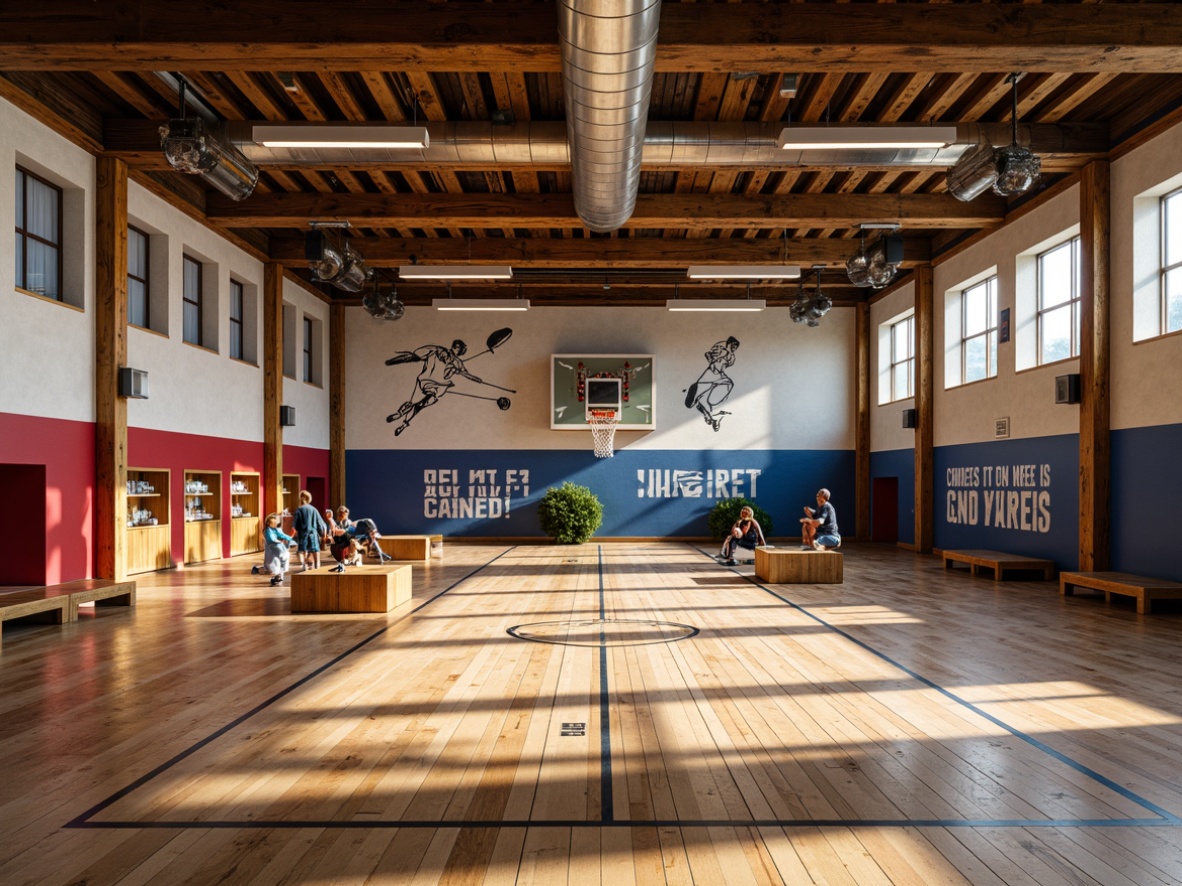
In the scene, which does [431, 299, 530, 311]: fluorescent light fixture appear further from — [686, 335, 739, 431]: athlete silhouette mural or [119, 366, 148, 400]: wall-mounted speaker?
[119, 366, 148, 400]: wall-mounted speaker

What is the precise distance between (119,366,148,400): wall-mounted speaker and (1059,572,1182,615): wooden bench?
399 inches

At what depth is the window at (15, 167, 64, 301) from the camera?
8789 mm

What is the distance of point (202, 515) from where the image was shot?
1307 cm

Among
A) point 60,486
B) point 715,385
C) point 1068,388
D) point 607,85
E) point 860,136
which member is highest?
point 860,136

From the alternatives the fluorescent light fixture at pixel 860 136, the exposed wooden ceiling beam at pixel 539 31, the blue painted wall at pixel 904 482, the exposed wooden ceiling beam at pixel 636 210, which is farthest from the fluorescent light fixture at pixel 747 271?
the exposed wooden ceiling beam at pixel 539 31

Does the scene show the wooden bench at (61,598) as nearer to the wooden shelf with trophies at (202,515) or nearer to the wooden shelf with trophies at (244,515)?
the wooden shelf with trophies at (202,515)

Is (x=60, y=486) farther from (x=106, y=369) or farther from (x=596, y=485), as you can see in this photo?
(x=596, y=485)

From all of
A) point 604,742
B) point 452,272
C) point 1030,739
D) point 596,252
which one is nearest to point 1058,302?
point 596,252

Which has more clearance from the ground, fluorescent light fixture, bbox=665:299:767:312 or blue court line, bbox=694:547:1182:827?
fluorescent light fixture, bbox=665:299:767:312

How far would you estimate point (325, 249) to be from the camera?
10.9 m

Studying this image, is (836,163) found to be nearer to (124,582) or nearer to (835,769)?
(835,769)

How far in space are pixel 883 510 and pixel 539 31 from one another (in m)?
13.6

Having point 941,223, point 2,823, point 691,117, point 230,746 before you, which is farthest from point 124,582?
point 941,223

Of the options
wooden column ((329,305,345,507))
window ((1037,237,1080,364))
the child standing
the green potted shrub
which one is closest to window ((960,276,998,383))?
window ((1037,237,1080,364))
